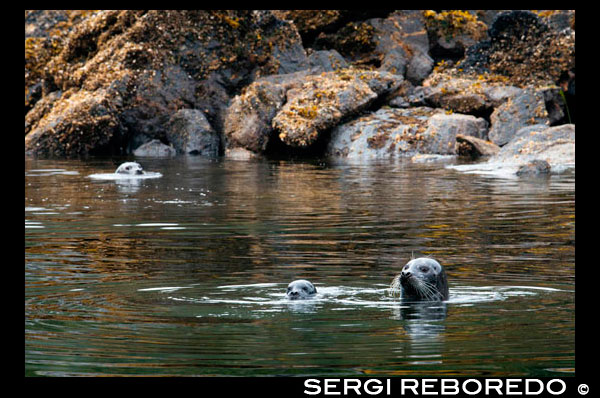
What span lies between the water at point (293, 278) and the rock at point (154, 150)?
1765 cm

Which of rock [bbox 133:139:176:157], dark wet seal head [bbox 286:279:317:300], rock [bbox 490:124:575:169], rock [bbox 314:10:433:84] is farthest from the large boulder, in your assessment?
dark wet seal head [bbox 286:279:317:300]

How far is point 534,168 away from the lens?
2703 cm

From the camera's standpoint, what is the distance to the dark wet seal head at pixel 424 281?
945 cm

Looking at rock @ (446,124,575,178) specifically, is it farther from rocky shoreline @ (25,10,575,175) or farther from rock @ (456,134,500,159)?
rocky shoreline @ (25,10,575,175)

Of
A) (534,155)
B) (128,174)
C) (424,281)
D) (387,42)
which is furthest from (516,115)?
(424,281)

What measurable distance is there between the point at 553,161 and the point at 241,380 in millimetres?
25138

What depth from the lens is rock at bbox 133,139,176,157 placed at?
3988 centimetres

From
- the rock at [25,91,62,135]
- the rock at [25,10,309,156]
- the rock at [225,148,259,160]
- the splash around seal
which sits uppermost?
the rock at [25,10,309,156]

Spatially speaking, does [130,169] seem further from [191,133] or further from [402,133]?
[191,133]

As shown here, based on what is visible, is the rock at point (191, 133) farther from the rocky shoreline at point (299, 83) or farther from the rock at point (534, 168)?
the rock at point (534, 168)

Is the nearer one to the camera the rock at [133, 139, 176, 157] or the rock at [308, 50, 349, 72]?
the rock at [133, 139, 176, 157]

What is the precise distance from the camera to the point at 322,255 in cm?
1259

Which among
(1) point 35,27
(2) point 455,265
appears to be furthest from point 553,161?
(1) point 35,27

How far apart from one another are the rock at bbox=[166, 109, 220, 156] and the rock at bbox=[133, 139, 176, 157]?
0.51 m
